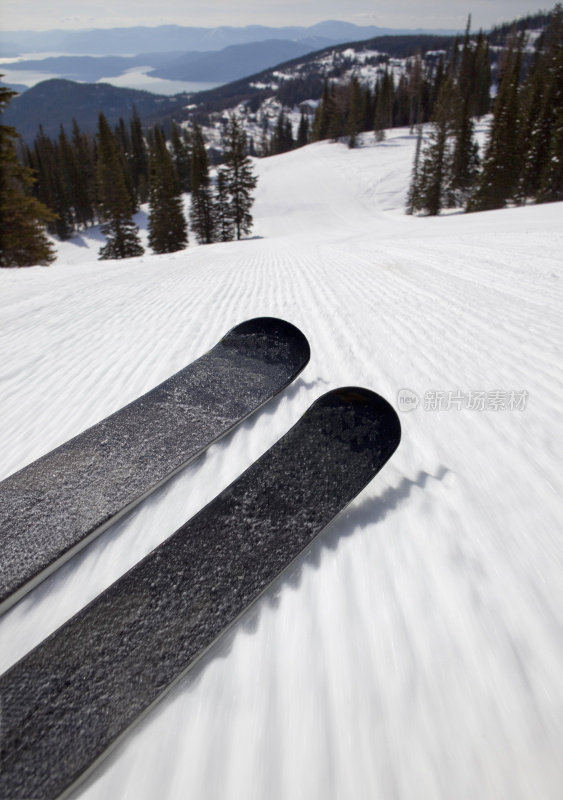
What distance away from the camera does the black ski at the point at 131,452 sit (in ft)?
7.71

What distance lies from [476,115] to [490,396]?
68161mm

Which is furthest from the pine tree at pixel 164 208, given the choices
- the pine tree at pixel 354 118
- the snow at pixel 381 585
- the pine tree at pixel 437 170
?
the pine tree at pixel 354 118

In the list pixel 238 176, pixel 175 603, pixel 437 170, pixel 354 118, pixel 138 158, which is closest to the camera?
pixel 175 603

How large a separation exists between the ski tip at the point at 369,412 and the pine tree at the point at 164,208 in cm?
2981

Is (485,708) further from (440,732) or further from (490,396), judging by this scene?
(490,396)

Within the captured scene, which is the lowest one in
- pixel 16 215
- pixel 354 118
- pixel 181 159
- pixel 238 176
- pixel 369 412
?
Result: pixel 181 159

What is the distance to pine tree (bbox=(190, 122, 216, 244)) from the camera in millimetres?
31938

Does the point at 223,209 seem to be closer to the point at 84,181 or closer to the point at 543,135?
the point at 543,135

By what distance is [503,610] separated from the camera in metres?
1.89

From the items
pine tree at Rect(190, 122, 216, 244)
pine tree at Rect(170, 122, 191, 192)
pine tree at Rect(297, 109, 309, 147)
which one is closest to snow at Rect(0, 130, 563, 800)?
pine tree at Rect(190, 122, 216, 244)

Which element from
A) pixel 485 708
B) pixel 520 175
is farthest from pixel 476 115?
pixel 485 708

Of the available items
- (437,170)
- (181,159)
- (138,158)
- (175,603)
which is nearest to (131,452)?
(175,603)

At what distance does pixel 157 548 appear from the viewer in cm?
220

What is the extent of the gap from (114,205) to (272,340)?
29037 millimetres
